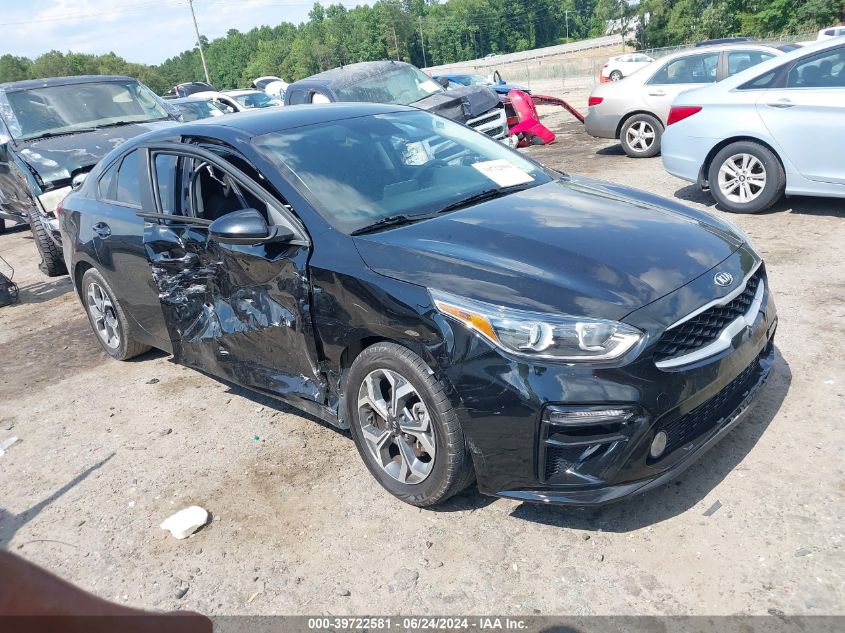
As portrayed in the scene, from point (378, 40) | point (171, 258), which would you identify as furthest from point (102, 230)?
point (378, 40)

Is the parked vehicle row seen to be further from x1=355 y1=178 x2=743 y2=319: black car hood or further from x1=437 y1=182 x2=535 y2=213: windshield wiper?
x1=437 y1=182 x2=535 y2=213: windshield wiper

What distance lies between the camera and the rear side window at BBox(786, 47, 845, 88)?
21.1ft

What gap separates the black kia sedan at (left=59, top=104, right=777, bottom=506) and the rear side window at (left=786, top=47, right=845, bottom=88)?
3.63m

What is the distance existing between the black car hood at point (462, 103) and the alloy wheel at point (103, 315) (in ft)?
19.5

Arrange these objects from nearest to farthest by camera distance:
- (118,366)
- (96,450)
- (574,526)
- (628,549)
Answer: (628,549) → (574,526) → (96,450) → (118,366)

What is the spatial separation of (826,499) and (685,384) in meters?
0.84

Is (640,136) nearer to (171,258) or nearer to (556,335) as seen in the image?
(171,258)

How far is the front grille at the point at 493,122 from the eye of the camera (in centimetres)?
1057

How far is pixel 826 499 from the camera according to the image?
2.97m

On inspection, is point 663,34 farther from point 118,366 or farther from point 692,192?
point 118,366

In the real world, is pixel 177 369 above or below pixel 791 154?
below

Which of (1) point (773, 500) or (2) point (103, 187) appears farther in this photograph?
(2) point (103, 187)

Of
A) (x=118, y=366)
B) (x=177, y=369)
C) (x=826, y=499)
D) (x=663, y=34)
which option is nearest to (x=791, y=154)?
(x=826, y=499)

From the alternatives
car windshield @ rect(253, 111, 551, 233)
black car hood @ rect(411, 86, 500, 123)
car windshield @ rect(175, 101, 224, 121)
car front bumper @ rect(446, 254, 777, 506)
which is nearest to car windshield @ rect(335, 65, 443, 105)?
black car hood @ rect(411, 86, 500, 123)
